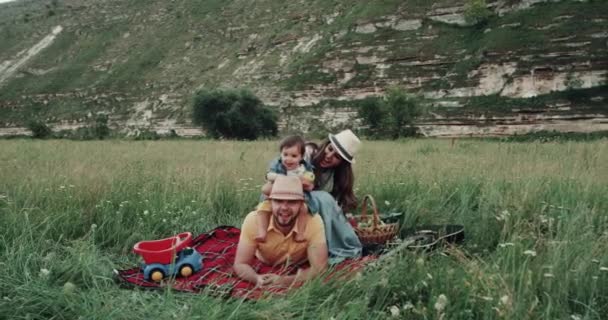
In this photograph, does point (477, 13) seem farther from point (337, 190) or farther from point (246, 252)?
point (246, 252)

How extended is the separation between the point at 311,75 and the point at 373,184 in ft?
142

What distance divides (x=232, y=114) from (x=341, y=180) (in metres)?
35.0

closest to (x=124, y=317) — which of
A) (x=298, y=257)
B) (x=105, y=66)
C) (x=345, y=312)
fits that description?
(x=345, y=312)

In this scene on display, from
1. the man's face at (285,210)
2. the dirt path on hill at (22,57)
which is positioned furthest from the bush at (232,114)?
the dirt path on hill at (22,57)

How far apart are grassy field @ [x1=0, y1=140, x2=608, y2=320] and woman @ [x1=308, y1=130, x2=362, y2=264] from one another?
857mm

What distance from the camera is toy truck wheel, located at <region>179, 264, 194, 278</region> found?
4.20m

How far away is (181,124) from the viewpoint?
50781 mm

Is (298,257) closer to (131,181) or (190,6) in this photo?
(131,181)

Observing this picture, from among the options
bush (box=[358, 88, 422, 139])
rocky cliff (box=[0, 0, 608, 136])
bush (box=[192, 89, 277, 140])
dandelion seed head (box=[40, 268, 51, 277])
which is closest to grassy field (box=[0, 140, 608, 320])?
dandelion seed head (box=[40, 268, 51, 277])

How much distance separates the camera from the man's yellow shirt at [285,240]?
4223 mm

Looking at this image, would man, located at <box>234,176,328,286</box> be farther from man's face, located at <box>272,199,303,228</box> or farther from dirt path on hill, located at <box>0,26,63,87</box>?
dirt path on hill, located at <box>0,26,63,87</box>

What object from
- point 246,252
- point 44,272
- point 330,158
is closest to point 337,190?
point 330,158

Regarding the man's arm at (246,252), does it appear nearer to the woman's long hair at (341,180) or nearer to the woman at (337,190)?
the woman at (337,190)

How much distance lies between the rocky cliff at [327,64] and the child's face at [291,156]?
115 ft
